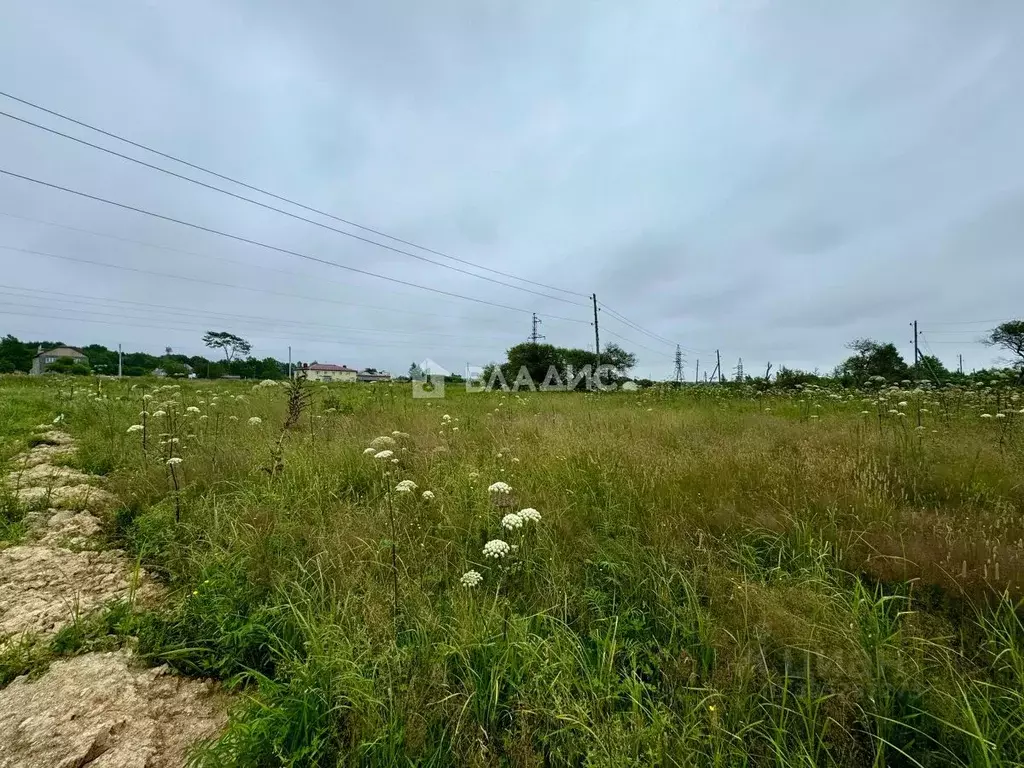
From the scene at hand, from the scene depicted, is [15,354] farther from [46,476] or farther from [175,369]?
[46,476]

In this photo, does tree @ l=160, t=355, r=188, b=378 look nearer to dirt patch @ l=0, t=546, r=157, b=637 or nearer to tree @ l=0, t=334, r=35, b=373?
tree @ l=0, t=334, r=35, b=373

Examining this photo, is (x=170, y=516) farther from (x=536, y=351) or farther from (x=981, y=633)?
(x=536, y=351)

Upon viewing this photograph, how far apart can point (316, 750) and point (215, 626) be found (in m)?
0.97

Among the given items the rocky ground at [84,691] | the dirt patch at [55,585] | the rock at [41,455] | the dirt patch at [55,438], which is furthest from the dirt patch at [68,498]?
the dirt patch at [55,438]

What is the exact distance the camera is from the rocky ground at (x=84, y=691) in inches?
49.6

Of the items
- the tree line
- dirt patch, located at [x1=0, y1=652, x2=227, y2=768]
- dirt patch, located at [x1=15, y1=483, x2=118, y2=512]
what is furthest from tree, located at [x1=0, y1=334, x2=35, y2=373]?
dirt patch, located at [x1=0, y1=652, x2=227, y2=768]

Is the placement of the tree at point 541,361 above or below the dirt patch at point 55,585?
above

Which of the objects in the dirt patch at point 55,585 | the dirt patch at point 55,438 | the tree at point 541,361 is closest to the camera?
the dirt patch at point 55,585

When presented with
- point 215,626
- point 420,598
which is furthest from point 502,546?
point 215,626

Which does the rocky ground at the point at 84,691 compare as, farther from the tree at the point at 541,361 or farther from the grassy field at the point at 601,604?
the tree at the point at 541,361

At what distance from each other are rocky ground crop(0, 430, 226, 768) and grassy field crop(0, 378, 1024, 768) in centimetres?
12

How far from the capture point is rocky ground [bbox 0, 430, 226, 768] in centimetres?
126

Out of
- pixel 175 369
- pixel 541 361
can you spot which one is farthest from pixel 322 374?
pixel 541 361

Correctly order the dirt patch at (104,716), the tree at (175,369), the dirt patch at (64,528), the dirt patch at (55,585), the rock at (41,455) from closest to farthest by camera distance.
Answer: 1. the dirt patch at (104,716)
2. the dirt patch at (55,585)
3. the dirt patch at (64,528)
4. the rock at (41,455)
5. the tree at (175,369)
